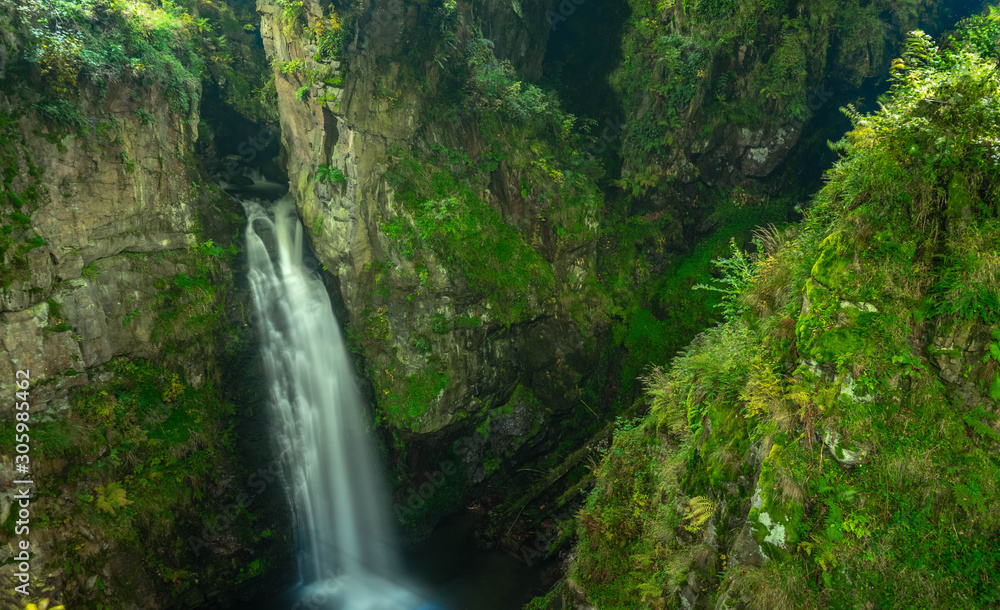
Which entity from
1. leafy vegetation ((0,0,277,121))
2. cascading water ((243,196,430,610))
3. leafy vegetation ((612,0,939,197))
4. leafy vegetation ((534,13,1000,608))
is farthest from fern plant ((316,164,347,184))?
leafy vegetation ((534,13,1000,608))

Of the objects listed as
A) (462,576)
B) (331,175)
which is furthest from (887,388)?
(331,175)

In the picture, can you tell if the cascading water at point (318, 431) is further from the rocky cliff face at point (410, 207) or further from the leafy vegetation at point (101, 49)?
the leafy vegetation at point (101, 49)

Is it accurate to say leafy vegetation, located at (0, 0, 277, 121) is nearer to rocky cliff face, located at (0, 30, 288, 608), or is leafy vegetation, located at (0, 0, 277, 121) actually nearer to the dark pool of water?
rocky cliff face, located at (0, 30, 288, 608)

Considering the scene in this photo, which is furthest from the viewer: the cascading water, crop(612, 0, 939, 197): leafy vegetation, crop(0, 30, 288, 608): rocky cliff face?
crop(612, 0, 939, 197): leafy vegetation

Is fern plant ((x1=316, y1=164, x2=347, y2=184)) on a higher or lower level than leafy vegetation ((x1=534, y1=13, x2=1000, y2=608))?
higher

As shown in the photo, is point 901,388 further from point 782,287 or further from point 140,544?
point 140,544

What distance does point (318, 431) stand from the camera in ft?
40.7

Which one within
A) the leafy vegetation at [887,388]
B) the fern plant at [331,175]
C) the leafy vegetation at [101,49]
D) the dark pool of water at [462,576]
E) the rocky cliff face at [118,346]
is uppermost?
the leafy vegetation at [101,49]

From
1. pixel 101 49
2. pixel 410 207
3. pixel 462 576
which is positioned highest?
pixel 101 49

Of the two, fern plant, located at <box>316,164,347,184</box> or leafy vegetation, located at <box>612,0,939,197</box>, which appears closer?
fern plant, located at <box>316,164,347,184</box>

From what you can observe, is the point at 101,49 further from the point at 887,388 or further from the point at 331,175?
the point at 887,388

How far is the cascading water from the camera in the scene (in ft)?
39.4

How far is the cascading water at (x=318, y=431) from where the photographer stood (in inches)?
473

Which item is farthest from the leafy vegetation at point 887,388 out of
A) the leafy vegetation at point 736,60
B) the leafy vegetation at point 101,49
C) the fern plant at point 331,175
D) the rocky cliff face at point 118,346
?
the leafy vegetation at point 101,49
